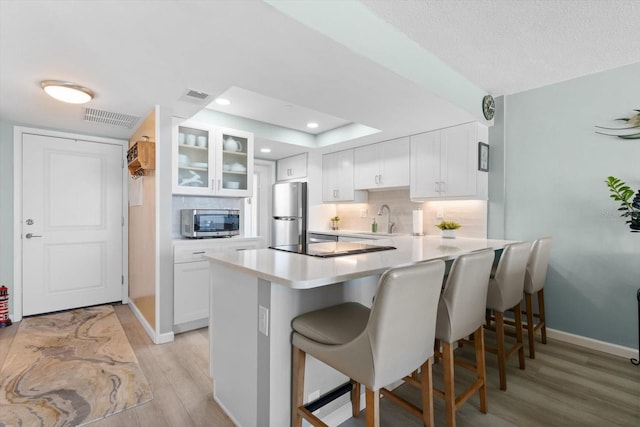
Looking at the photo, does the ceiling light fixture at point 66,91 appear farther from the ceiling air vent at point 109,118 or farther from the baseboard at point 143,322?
the baseboard at point 143,322

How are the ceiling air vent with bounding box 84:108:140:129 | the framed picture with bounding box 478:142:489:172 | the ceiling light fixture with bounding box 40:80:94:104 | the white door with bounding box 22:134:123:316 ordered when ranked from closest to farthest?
the ceiling light fixture with bounding box 40:80:94:104
the ceiling air vent with bounding box 84:108:140:129
the framed picture with bounding box 478:142:489:172
the white door with bounding box 22:134:123:316

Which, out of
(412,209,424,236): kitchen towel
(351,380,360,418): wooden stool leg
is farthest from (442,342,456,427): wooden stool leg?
(412,209,424,236): kitchen towel

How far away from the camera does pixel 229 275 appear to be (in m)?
1.73

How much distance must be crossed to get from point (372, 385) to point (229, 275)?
3.17 ft

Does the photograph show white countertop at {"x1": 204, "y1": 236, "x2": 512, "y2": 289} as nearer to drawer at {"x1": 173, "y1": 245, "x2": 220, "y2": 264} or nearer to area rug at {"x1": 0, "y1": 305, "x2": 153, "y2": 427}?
area rug at {"x1": 0, "y1": 305, "x2": 153, "y2": 427}

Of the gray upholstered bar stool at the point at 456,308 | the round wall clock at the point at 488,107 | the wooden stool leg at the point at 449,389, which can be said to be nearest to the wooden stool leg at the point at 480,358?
the gray upholstered bar stool at the point at 456,308

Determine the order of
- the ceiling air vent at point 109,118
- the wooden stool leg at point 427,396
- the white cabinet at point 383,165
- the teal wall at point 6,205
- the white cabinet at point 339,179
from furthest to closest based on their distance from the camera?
the white cabinet at point 339,179
the white cabinet at point 383,165
the teal wall at point 6,205
the ceiling air vent at point 109,118
the wooden stool leg at point 427,396

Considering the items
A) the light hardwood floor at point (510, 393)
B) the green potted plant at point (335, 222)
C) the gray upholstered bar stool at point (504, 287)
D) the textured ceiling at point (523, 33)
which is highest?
the textured ceiling at point (523, 33)

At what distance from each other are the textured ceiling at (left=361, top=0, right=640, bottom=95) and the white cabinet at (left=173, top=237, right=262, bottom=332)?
249cm

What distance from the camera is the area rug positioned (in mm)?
1824

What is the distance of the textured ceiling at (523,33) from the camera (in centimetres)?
189

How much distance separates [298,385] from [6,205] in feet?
12.5

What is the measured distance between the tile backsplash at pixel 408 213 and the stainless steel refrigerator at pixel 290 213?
72 centimetres

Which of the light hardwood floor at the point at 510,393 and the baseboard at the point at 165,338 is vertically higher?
the baseboard at the point at 165,338
